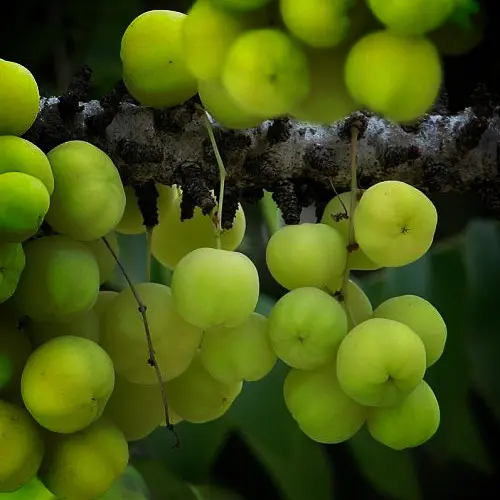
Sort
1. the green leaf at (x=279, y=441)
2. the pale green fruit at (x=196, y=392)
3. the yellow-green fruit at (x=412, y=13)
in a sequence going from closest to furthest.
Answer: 1. the yellow-green fruit at (x=412, y=13)
2. the pale green fruit at (x=196, y=392)
3. the green leaf at (x=279, y=441)

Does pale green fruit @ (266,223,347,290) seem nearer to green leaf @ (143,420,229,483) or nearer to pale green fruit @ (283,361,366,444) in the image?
pale green fruit @ (283,361,366,444)

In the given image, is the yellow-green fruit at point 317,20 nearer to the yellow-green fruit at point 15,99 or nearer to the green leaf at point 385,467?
the yellow-green fruit at point 15,99

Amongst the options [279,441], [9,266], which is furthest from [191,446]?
[9,266]

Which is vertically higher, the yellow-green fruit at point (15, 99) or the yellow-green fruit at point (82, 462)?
the yellow-green fruit at point (15, 99)

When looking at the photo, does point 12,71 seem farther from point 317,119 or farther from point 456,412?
point 456,412

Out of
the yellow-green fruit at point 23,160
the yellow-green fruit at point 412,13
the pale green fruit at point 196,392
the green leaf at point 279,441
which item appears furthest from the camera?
the green leaf at point 279,441

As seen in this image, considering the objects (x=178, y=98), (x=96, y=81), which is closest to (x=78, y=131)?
(x=178, y=98)

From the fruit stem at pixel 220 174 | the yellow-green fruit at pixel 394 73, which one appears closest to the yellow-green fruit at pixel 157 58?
the fruit stem at pixel 220 174
